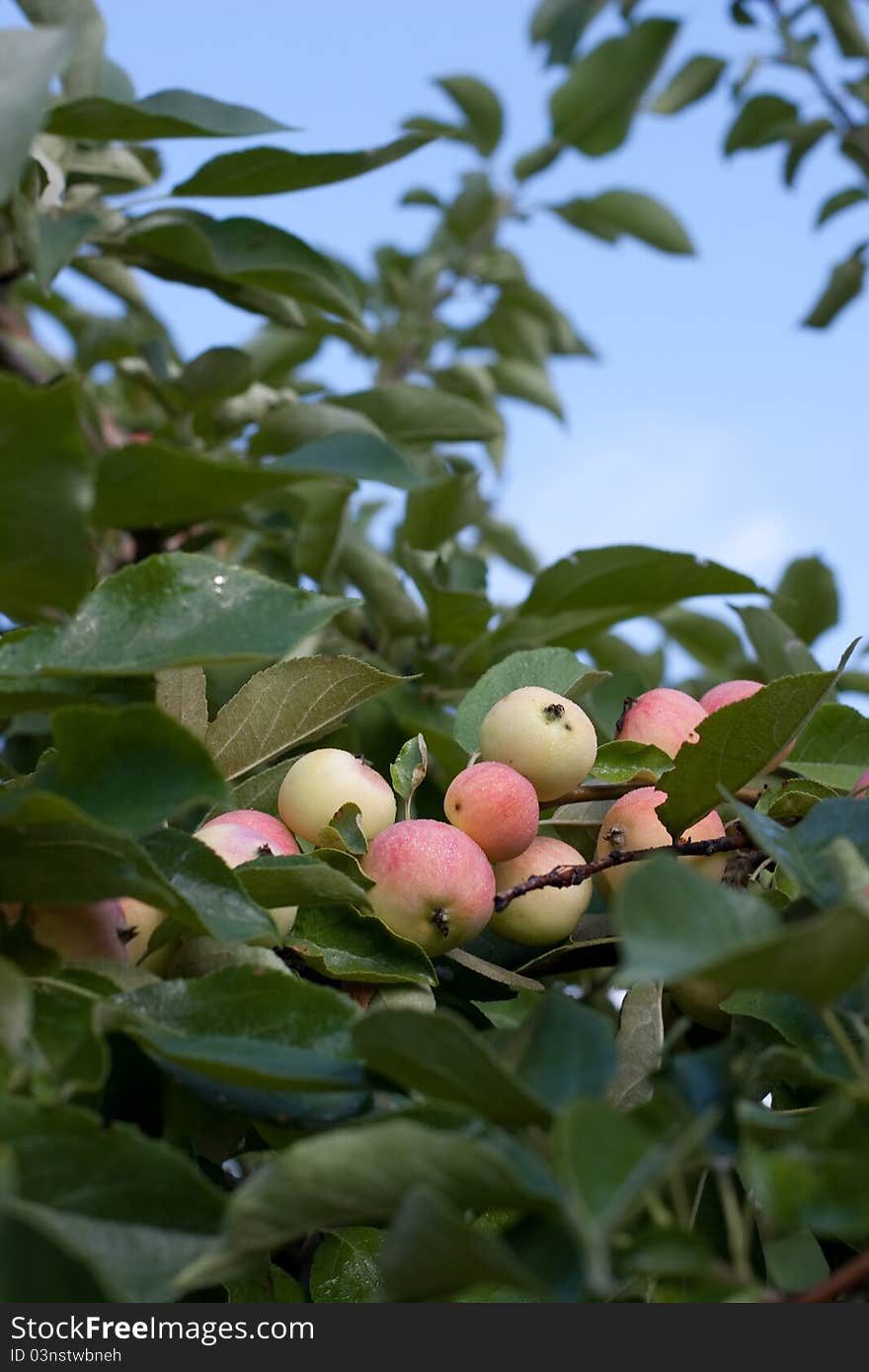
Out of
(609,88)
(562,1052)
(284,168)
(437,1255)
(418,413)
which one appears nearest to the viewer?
(437,1255)

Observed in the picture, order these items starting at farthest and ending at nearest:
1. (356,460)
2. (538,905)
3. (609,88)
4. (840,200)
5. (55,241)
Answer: (840,200), (609,88), (55,241), (538,905), (356,460)

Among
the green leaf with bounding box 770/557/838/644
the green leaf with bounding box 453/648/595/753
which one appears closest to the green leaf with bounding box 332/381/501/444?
the green leaf with bounding box 770/557/838/644

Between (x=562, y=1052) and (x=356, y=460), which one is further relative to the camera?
(x=356, y=460)

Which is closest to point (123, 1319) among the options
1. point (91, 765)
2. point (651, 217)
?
point (91, 765)

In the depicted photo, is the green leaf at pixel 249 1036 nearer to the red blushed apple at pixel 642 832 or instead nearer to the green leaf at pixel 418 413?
the red blushed apple at pixel 642 832

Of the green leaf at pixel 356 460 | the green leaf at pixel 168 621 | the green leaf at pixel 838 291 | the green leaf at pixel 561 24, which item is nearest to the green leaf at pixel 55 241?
the green leaf at pixel 356 460

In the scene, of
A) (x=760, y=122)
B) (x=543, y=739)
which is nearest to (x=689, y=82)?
(x=760, y=122)

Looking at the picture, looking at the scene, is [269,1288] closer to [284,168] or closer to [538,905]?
[538,905]

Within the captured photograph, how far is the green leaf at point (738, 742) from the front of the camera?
2.73 feet

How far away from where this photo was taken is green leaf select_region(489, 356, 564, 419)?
2533 millimetres

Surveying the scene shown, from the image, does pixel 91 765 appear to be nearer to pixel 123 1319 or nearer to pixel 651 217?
pixel 123 1319

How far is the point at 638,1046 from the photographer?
81 cm

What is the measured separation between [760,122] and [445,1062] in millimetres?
2686

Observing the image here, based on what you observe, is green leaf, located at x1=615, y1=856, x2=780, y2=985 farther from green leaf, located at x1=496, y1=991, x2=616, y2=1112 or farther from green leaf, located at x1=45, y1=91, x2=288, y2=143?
green leaf, located at x1=45, y1=91, x2=288, y2=143
